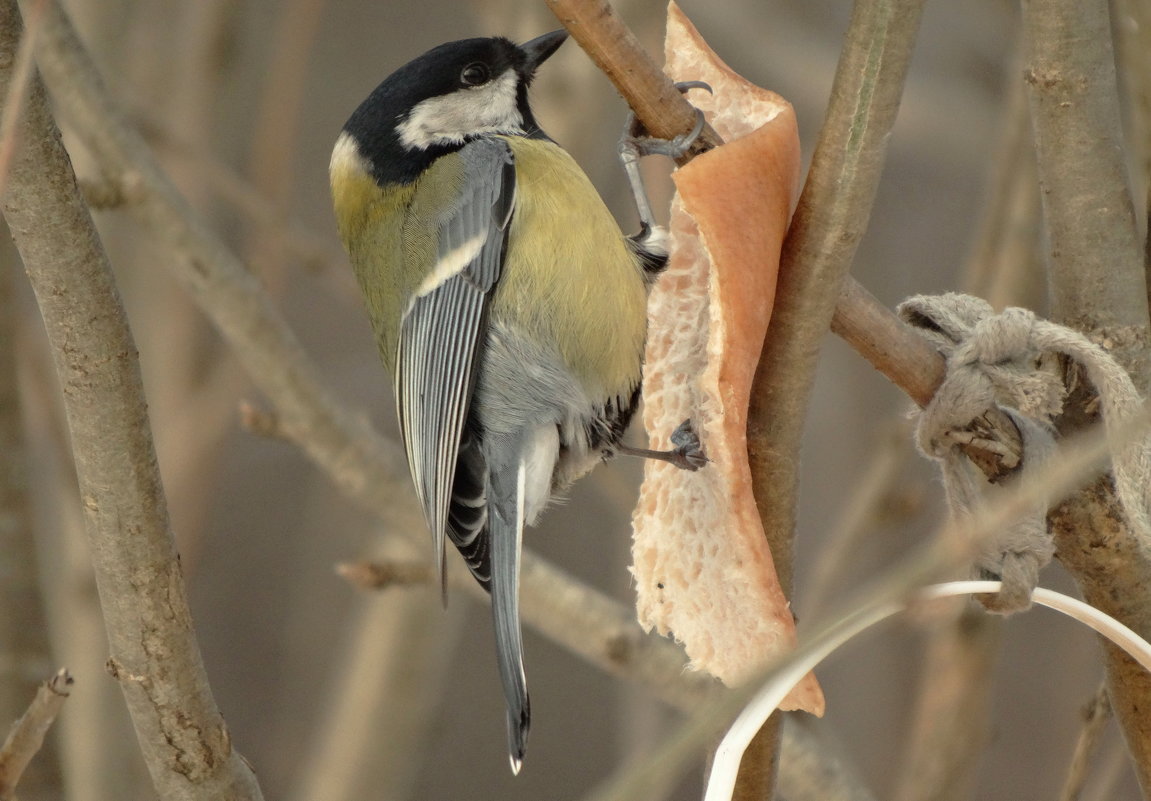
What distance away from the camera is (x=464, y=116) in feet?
4.51

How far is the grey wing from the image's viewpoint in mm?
1165

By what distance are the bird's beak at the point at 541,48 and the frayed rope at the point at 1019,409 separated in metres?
0.68

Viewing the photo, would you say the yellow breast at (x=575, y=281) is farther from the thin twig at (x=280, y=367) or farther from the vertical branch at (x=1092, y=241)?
the vertical branch at (x=1092, y=241)

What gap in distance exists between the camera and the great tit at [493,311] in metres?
1.17

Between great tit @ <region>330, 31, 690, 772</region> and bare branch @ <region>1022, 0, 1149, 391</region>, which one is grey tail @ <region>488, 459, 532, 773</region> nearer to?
great tit @ <region>330, 31, 690, 772</region>

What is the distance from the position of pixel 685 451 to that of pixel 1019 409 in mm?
215

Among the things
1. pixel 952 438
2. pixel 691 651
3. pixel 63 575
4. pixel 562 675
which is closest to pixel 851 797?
pixel 691 651

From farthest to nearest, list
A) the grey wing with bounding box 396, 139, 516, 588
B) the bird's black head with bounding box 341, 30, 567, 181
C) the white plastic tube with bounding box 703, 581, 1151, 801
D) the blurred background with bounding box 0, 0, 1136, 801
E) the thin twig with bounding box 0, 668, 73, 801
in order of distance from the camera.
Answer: the blurred background with bounding box 0, 0, 1136, 801, the bird's black head with bounding box 341, 30, 567, 181, the grey wing with bounding box 396, 139, 516, 588, the thin twig with bounding box 0, 668, 73, 801, the white plastic tube with bounding box 703, 581, 1151, 801

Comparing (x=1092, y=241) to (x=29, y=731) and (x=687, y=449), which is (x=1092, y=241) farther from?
(x=29, y=731)

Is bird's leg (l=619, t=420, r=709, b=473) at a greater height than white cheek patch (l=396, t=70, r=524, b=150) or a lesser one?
lesser

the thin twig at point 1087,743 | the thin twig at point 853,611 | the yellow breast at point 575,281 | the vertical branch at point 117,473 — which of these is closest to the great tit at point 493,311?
the yellow breast at point 575,281

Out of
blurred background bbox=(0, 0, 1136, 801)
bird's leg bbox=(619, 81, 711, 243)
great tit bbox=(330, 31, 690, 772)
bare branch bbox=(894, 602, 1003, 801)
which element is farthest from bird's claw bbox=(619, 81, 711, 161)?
bare branch bbox=(894, 602, 1003, 801)

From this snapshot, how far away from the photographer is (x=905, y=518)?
1.46 metres

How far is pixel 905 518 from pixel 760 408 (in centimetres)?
76
